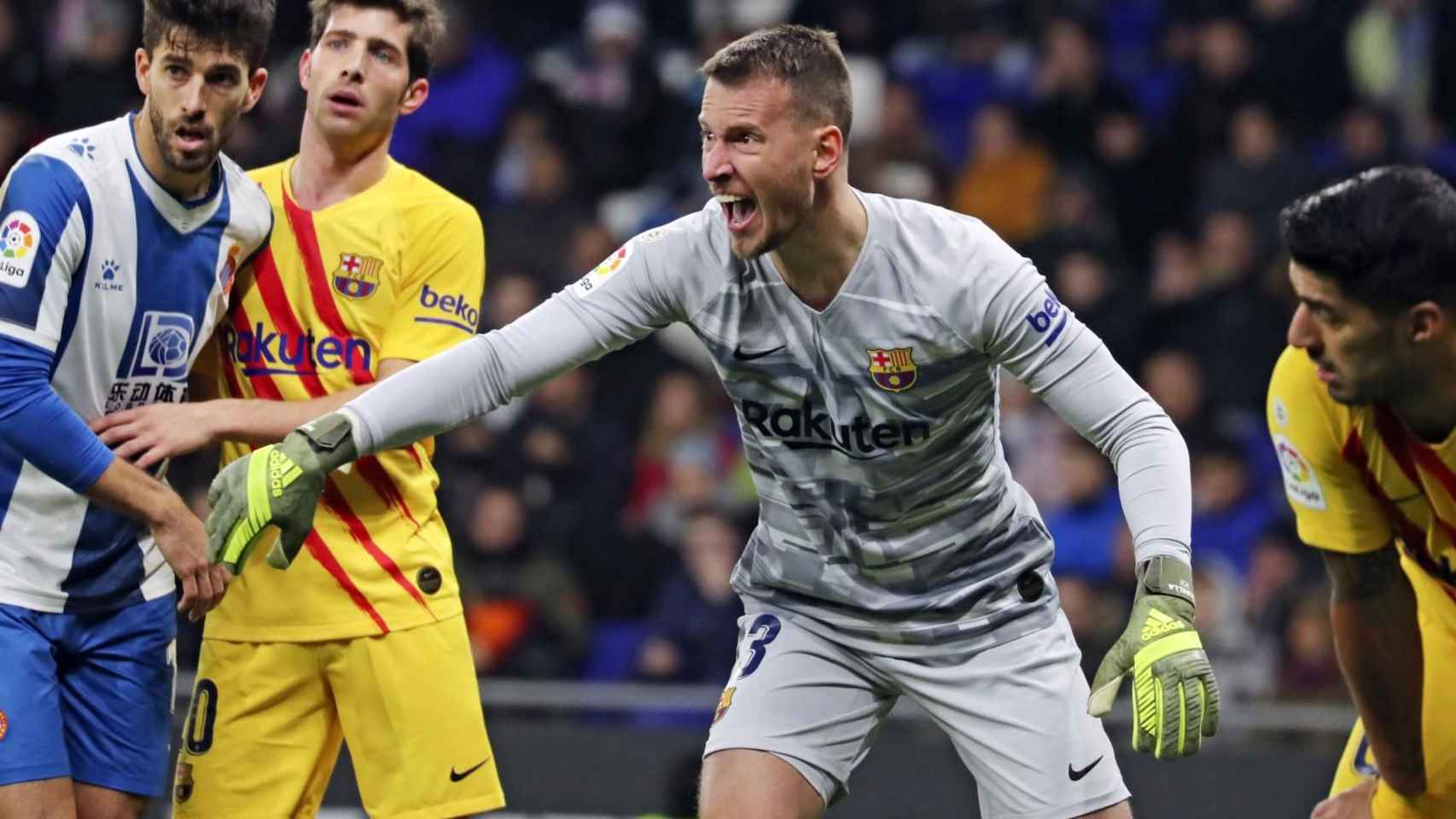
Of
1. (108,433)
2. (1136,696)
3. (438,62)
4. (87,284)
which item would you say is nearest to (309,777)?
(108,433)

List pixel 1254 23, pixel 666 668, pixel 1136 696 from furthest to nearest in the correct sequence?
pixel 1254 23 → pixel 666 668 → pixel 1136 696

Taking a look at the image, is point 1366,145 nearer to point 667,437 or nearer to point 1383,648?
point 667,437

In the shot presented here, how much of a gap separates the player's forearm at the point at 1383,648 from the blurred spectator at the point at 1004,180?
6.19 m

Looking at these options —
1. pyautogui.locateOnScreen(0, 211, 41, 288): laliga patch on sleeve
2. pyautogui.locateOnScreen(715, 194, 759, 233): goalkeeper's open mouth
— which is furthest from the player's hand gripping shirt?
pyautogui.locateOnScreen(715, 194, 759, 233): goalkeeper's open mouth

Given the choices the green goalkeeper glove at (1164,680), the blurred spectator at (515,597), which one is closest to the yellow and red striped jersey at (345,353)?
the green goalkeeper glove at (1164,680)

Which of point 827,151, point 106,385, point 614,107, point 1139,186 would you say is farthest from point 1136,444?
point 614,107

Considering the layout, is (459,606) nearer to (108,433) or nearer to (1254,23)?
(108,433)

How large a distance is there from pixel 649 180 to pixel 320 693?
254 inches

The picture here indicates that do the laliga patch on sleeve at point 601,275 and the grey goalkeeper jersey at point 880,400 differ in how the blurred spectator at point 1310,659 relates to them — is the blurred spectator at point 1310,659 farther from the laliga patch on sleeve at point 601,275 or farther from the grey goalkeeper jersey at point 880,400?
the laliga patch on sleeve at point 601,275

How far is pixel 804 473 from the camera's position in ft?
16.2

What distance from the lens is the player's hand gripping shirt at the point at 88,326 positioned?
187 inches

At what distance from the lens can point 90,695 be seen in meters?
5.01

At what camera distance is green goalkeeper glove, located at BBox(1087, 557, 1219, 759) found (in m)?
4.27

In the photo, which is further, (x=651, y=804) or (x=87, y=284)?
(x=651, y=804)
